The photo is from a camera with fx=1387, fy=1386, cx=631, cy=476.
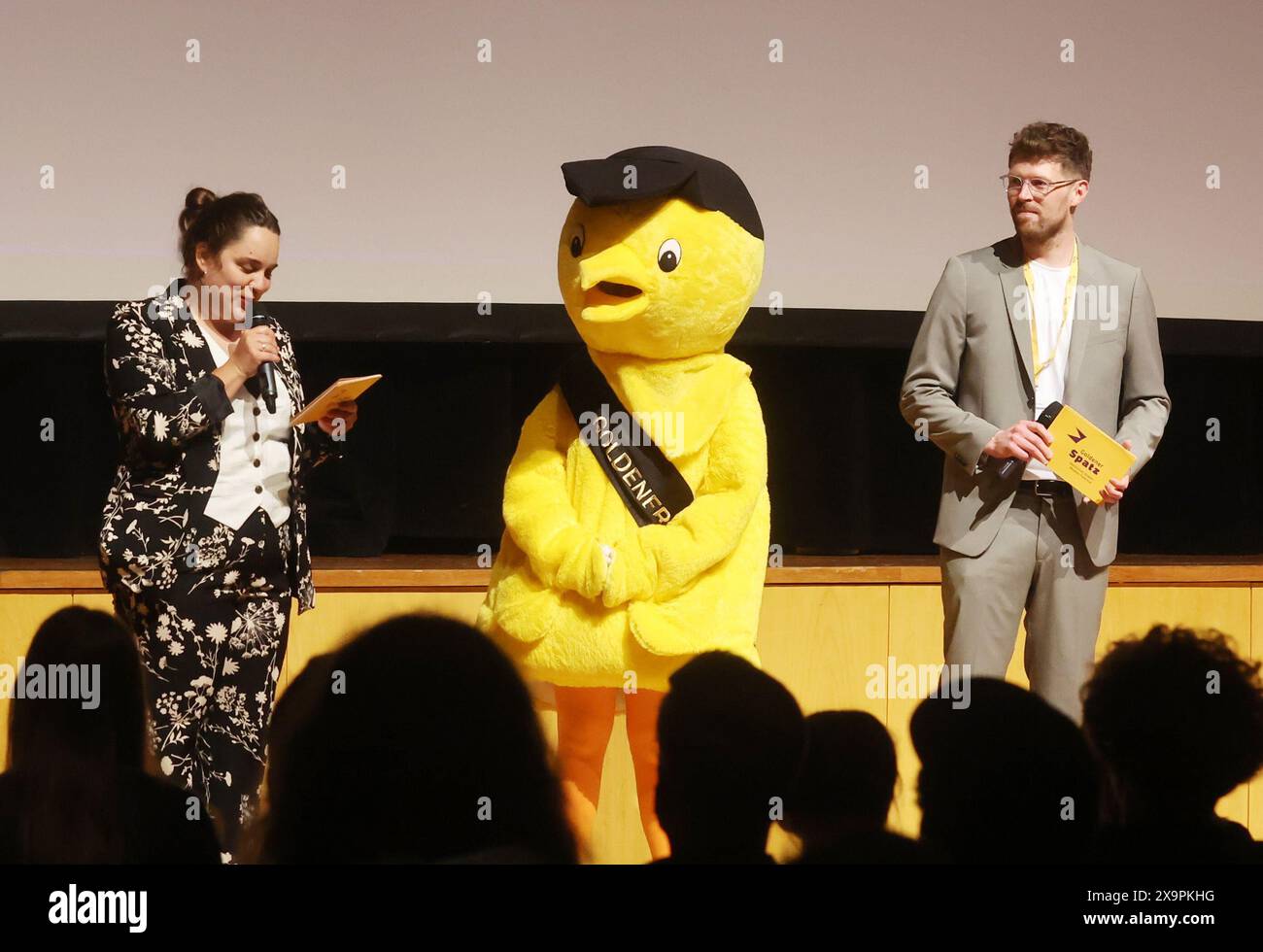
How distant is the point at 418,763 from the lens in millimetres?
1355

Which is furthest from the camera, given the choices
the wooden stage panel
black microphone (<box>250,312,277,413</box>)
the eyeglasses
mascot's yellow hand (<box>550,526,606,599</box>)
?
the wooden stage panel

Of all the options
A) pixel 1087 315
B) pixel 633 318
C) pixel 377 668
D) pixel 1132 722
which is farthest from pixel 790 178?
pixel 377 668

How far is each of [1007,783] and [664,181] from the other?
1066 mm

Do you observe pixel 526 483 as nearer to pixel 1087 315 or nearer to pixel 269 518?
pixel 269 518

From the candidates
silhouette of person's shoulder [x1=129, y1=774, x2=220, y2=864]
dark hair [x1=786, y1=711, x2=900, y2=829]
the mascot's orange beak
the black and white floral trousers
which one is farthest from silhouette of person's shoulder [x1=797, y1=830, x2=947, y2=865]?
the black and white floral trousers

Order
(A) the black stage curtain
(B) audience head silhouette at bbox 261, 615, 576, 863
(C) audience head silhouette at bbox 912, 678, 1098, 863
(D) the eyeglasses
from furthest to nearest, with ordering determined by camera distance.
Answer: (A) the black stage curtain → (D) the eyeglasses → (C) audience head silhouette at bbox 912, 678, 1098, 863 → (B) audience head silhouette at bbox 261, 615, 576, 863

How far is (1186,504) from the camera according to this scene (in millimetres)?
3779

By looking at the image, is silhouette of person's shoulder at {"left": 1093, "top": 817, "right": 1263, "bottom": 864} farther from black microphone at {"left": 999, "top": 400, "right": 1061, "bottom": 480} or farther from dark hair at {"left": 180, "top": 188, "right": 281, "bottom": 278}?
dark hair at {"left": 180, "top": 188, "right": 281, "bottom": 278}

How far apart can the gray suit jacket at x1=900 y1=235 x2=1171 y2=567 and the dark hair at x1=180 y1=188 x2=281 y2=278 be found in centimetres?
117

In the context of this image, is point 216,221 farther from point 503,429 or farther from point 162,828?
point 503,429

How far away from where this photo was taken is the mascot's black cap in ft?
6.88

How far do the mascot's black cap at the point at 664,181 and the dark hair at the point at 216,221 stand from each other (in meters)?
0.53

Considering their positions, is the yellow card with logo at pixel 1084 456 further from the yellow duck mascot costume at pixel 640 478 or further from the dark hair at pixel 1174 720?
the dark hair at pixel 1174 720
